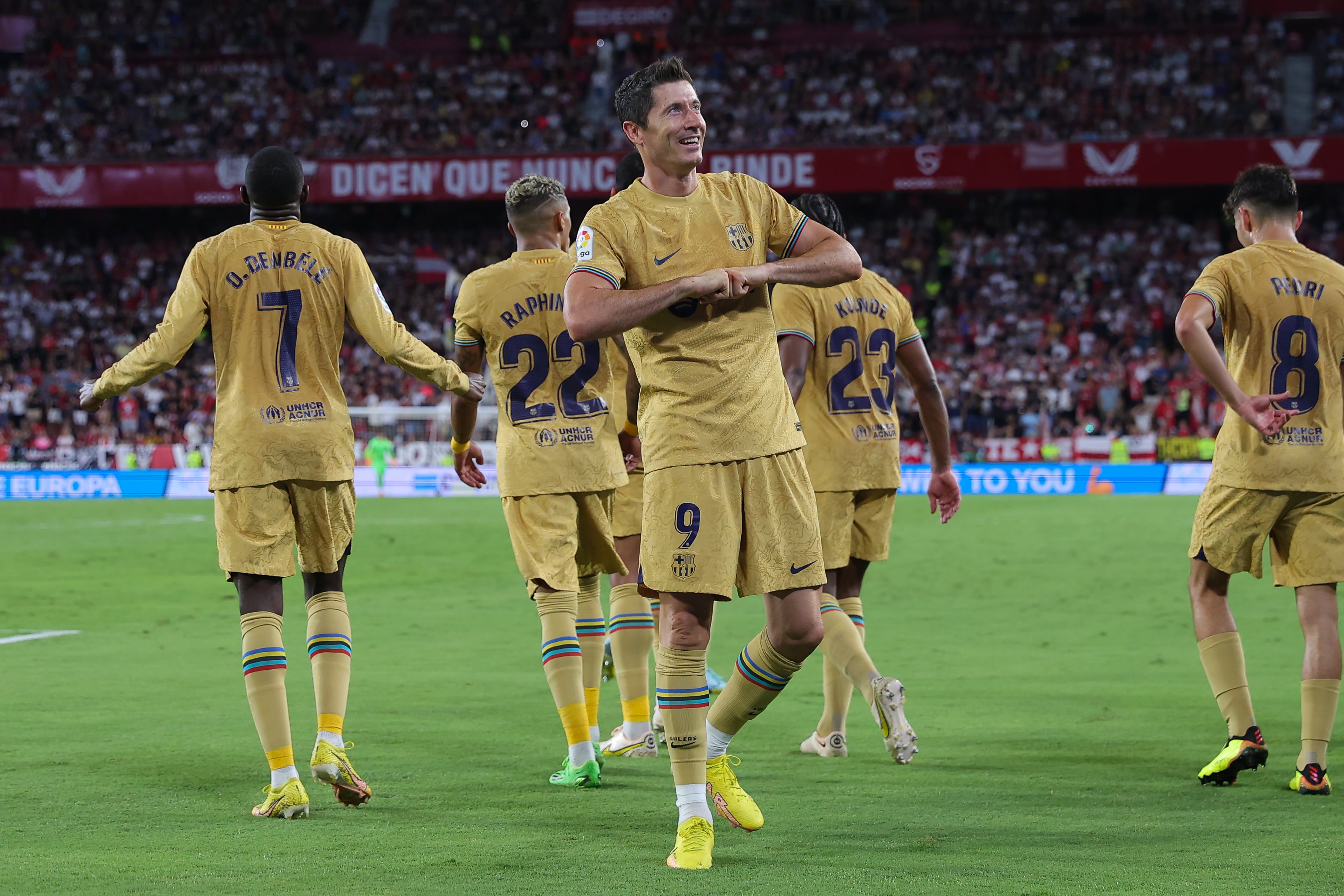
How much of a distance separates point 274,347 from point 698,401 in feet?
5.74

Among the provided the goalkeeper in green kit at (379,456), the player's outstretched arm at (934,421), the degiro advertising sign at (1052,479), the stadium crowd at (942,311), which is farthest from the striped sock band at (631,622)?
the stadium crowd at (942,311)

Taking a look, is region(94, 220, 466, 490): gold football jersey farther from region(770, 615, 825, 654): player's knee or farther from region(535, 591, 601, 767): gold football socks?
region(770, 615, 825, 654): player's knee

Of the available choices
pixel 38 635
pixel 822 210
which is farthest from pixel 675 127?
pixel 38 635

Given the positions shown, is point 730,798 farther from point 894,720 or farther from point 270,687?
point 270,687

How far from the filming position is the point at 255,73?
136ft

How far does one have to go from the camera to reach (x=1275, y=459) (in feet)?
19.1

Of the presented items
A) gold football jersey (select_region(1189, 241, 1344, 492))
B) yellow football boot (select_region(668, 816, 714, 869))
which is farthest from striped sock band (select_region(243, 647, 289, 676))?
gold football jersey (select_region(1189, 241, 1344, 492))

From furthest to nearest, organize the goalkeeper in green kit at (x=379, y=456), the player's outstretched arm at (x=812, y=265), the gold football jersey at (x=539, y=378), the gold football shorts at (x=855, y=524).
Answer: the goalkeeper in green kit at (x=379, y=456) → the gold football shorts at (x=855, y=524) → the gold football jersey at (x=539, y=378) → the player's outstretched arm at (x=812, y=265)

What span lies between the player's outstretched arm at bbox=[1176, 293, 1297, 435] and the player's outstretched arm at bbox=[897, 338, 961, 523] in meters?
1.19

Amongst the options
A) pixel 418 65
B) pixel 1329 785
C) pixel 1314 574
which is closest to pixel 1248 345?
pixel 1314 574

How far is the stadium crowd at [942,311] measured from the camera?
3200cm

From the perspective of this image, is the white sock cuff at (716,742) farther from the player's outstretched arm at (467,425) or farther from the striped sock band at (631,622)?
the striped sock band at (631,622)

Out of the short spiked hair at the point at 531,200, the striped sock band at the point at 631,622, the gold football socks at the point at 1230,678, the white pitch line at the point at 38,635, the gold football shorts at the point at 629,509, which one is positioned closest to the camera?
the gold football socks at the point at 1230,678

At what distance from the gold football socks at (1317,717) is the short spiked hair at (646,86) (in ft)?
10.9
